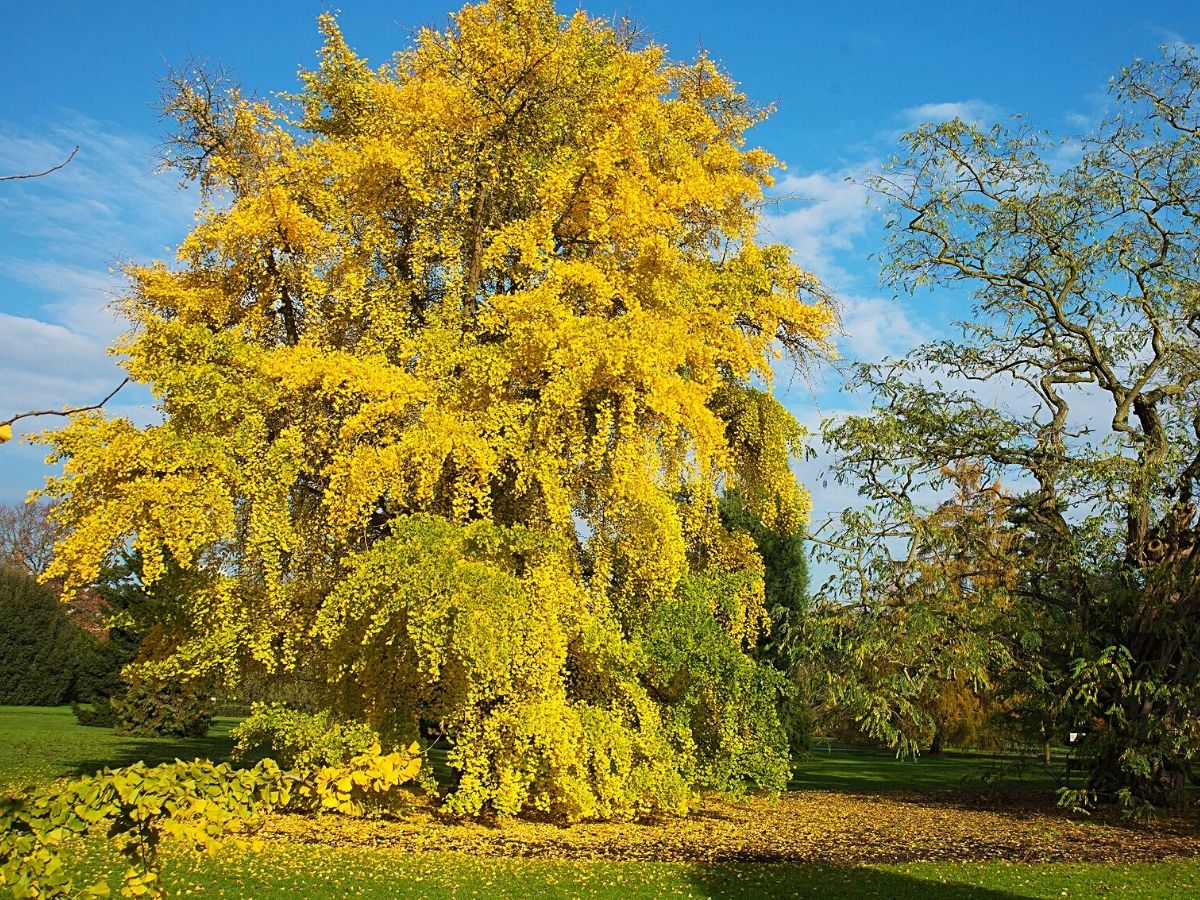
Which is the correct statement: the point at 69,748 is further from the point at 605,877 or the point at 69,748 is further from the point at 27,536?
the point at 27,536

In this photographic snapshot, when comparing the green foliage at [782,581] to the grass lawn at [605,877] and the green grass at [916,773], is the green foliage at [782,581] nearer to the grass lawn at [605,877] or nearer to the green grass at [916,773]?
the green grass at [916,773]

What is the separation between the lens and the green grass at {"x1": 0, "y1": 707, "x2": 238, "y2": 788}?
15.6 metres

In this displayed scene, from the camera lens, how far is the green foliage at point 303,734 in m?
11.5

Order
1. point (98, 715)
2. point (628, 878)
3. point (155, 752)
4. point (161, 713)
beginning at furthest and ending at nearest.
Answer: point (98, 715) → point (161, 713) → point (155, 752) → point (628, 878)

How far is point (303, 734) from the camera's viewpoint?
466 inches

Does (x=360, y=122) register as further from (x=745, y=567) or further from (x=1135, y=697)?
(x=1135, y=697)

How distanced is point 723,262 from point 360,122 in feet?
19.4

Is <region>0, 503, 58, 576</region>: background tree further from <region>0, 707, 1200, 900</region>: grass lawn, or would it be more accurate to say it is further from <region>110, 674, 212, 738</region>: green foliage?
<region>0, 707, 1200, 900</region>: grass lawn

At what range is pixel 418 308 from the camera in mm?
14266

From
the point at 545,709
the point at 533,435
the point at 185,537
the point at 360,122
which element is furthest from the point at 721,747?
the point at 360,122

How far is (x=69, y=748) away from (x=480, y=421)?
1332 cm

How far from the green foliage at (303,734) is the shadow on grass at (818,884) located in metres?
4.46

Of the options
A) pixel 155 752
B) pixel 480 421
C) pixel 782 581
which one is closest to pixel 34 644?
pixel 155 752

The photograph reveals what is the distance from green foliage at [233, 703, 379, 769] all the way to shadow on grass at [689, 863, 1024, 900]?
4.46 m
